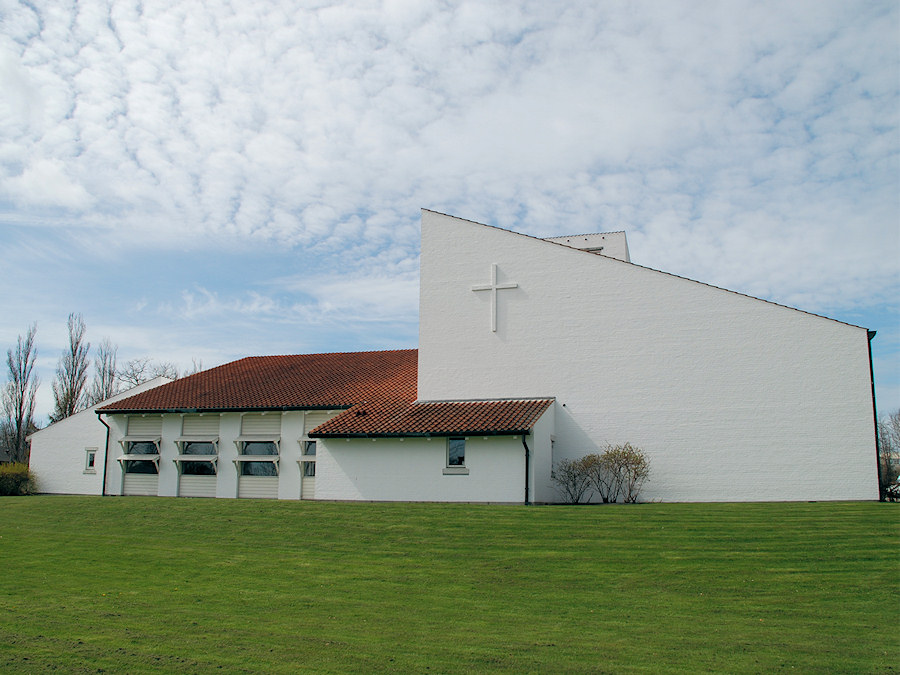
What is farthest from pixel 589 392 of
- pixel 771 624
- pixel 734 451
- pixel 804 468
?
pixel 771 624

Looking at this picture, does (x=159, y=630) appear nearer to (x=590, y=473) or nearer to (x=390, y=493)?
(x=390, y=493)

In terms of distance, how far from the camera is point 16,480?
1233 inches

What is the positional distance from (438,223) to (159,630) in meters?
18.5

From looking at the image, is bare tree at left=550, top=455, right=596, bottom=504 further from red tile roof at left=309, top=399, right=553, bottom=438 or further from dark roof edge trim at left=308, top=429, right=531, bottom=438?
dark roof edge trim at left=308, top=429, right=531, bottom=438

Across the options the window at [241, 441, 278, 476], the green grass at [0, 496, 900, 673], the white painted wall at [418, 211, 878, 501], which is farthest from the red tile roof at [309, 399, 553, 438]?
the green grass at [0, 496, 900, 673]

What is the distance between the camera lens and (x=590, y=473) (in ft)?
74.6

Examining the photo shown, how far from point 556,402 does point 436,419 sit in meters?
3.84

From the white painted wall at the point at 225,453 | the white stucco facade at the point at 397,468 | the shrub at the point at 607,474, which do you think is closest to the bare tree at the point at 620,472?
the shrub at the point at 607,474

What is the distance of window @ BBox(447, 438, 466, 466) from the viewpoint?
22.2m

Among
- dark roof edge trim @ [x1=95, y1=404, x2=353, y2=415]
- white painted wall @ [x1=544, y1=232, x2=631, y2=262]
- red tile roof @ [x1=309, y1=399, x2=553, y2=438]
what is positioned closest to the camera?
red tile roof @ [x1=309, y1=399, x2=553, y2=438]

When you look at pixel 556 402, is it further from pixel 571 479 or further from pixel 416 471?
pixel 416 471

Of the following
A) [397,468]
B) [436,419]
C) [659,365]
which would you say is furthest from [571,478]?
[397,468]

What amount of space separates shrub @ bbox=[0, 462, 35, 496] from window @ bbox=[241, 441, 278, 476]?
11569mm

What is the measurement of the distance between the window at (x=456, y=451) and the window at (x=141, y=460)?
1254 cm
